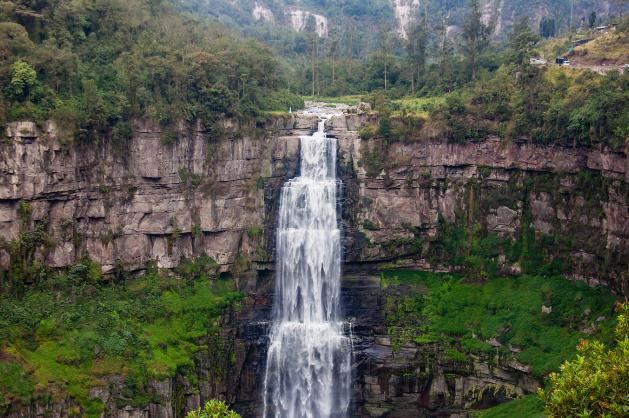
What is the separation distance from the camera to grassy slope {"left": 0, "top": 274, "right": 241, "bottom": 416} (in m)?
31.3

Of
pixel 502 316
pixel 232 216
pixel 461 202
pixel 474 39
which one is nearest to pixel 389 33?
pixel 474 39

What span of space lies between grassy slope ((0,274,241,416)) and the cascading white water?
11.1ft

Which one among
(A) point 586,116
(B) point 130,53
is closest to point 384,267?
(A) point 586,116

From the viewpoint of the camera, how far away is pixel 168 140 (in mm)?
38250

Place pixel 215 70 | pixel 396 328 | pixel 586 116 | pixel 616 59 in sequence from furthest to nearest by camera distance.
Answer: pixel 616 59 → pixel 215 70 → pixel 396 328 → pixel 586 116

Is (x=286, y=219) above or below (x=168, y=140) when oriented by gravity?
below

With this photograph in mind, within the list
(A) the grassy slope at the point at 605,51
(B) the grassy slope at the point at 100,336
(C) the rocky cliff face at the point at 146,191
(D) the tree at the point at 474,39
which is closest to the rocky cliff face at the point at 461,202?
(C) the rocky cliff face at the point at 146,191

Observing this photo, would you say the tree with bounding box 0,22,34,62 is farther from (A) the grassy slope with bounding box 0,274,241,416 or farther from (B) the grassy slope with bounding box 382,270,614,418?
(B) the grassy slope with bounding box 382,270,614,418

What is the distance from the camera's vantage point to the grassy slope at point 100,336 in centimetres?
3133

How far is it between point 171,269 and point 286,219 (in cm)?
622

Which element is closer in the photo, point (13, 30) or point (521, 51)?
point (13, 30)

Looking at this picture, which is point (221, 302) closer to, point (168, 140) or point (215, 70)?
point (168, 140)

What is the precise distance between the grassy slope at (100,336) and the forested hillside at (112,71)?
7568 mm

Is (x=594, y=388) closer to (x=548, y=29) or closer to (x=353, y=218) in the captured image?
(x=353, y=218)
